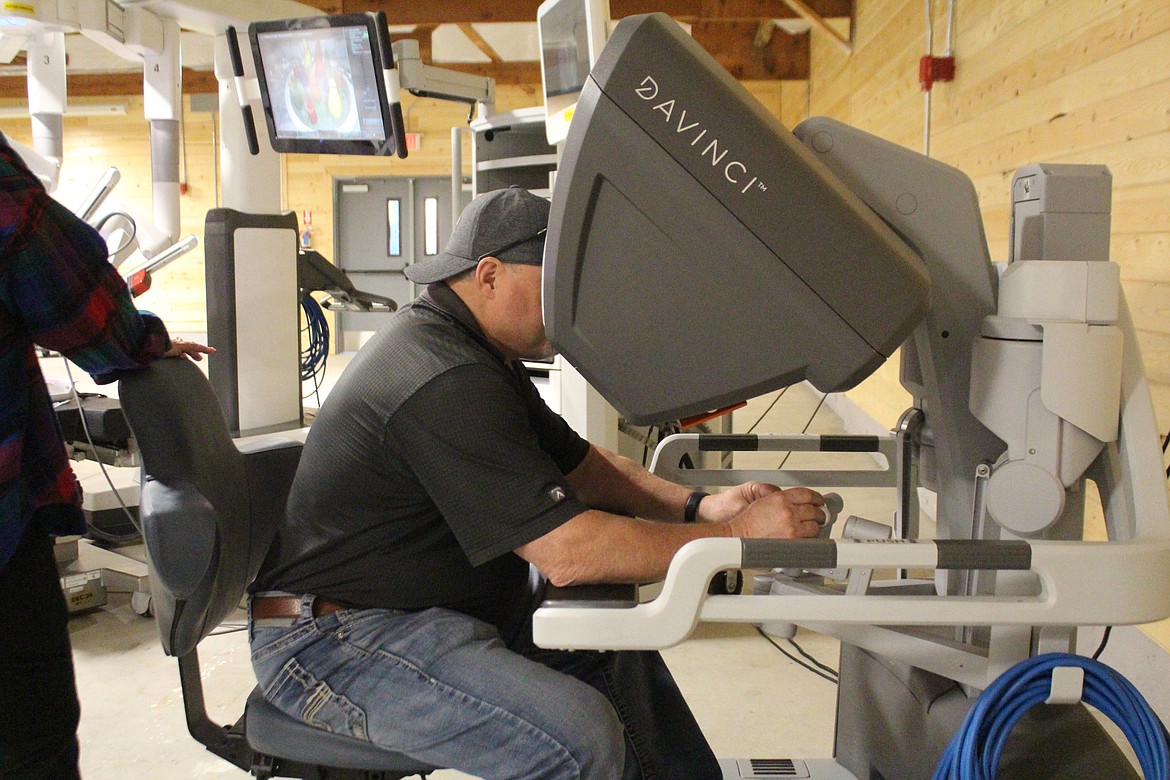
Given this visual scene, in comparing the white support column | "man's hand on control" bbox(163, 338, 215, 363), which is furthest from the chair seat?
the white support column

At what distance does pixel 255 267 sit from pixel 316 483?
2.88 meters

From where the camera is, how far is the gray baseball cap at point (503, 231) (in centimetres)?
134

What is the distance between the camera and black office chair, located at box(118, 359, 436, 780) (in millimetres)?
1236

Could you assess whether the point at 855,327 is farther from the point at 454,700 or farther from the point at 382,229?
the point at 382,229

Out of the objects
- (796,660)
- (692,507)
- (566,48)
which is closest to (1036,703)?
(692,507)

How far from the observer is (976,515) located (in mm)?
1261

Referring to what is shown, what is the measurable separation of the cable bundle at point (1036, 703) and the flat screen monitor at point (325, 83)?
2749 mm

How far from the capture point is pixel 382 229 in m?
A: 10.3

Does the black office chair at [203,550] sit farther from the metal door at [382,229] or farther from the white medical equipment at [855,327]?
the metal door at [382,229]

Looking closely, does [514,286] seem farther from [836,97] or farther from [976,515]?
[836,97]

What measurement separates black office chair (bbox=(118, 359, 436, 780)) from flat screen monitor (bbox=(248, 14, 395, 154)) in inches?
83.5

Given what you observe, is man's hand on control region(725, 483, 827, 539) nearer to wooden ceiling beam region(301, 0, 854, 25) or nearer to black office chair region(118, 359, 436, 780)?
black office chair region(118, 359, 436, 780)

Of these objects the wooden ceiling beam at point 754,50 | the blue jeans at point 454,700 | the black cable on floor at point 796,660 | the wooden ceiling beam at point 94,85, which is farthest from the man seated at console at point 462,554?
the wooden ceiling beam at point 94,85

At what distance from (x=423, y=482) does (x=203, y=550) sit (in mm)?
294
